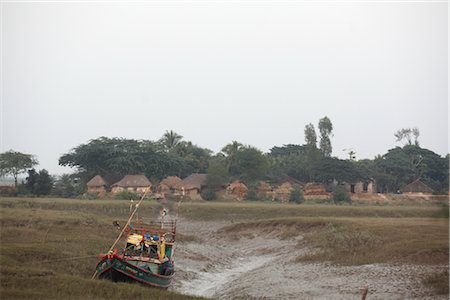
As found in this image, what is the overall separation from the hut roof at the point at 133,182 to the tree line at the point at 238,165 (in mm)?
5108

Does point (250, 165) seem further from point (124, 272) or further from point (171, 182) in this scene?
point (124, 272)

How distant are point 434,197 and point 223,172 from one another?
85592mm

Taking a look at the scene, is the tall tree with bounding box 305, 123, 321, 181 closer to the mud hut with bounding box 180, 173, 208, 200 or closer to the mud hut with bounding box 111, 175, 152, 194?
the mud hut with bounding box 180, 173, 208, 200

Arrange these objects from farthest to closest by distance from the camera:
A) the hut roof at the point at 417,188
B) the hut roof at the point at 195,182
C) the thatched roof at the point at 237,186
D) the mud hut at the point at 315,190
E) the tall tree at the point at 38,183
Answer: the hut roof at the point at 417,188 < the hut roof at the point at 195,182 < the thatched roof at the point at 237,186 < the mud hut at the point at 315,190 < the tall tree at the point at 38,183

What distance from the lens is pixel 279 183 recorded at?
108500mm

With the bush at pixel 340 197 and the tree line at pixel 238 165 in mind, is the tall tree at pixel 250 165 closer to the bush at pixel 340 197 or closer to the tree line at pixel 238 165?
the tree line at pixel 238 165

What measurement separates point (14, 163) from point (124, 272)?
8902 cm

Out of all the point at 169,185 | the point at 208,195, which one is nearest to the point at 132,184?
the point at 169,185

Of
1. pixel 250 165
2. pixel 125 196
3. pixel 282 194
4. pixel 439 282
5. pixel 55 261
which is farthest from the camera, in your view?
pixel 250 165

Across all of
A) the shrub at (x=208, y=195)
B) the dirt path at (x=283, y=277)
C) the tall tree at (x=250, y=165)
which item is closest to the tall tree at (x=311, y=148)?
the tall tree at (x=250, y=165)

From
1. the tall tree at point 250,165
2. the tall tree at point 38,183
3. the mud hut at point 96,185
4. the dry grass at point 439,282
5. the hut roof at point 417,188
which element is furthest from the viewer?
the tall tree at point 250,165

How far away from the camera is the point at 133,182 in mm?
96062

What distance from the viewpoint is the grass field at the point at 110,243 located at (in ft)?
65.0

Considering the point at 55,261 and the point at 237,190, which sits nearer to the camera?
the point at 55,261
